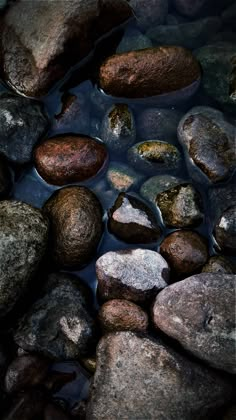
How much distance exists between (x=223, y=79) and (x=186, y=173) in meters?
1.15

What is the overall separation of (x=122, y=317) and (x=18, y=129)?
79.0 inches

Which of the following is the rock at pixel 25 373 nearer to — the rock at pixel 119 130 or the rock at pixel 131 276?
the rock at pixel 131 276

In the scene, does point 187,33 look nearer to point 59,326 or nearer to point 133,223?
point 133,223

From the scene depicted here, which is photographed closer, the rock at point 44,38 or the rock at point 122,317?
the rock at point 122,317

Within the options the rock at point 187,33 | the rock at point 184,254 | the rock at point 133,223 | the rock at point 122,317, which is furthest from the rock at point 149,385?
the rock at point 187,33

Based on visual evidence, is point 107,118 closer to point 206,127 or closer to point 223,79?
point 206,127

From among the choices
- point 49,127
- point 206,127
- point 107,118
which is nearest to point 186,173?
point 206,127

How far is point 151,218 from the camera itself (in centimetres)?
378

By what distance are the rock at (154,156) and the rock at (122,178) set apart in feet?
0.34

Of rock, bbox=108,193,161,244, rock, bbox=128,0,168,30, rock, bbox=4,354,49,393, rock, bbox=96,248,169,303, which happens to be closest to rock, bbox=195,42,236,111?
rock, bbox=128,0,168,30

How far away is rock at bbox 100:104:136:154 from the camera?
4145mm

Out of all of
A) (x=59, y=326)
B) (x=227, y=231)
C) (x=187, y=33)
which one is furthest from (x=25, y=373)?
(x=187, y=33)

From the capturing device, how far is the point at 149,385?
118 inches

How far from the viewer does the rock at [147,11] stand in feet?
15.8
